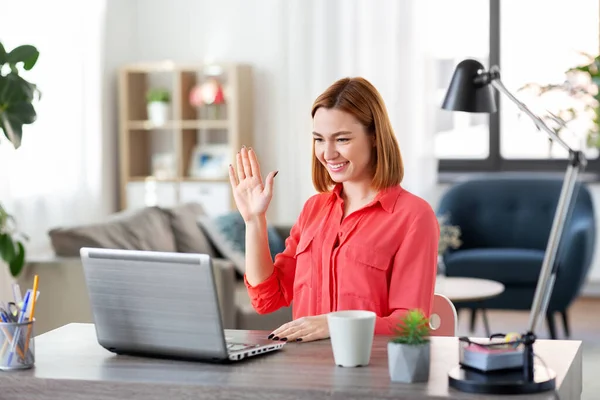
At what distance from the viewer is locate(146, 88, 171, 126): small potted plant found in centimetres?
700

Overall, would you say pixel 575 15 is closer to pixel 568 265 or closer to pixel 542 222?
pixel 542 222

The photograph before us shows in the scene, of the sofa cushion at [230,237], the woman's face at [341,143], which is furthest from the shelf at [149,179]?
Answer: the woman's face at [341,143]

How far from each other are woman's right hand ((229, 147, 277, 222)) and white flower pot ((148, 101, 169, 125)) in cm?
482

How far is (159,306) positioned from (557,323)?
482cm

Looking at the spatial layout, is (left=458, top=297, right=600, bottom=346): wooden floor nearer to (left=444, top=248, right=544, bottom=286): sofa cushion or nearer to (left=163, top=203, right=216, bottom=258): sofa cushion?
(left=444, top=248, right=544, bottom=286): sofa cushion

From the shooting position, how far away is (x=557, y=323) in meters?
6.37

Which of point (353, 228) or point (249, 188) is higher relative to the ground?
point (249, 188)

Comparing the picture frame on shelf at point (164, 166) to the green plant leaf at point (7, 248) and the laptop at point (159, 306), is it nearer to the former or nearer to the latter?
the green plant leaf at point (7, 248)

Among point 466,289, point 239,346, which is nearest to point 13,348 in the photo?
point 239,346

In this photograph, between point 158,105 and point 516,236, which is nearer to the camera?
point 516,236

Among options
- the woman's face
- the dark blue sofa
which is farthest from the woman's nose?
the dark blue sofa

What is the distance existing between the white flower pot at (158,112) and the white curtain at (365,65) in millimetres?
884

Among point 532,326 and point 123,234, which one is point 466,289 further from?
point 532,326

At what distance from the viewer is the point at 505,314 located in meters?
6.63
